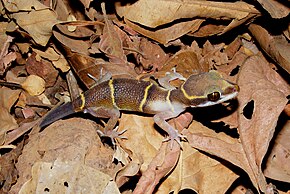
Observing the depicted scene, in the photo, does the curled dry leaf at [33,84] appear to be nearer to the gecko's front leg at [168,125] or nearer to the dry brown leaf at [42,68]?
the dry brown leaf at [42,68]

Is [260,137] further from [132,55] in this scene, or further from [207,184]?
[132,55]

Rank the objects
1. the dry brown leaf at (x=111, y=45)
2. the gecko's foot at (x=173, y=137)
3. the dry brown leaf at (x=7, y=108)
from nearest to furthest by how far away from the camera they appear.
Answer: the gecko's foot at (x=173, y=137)
the dry brown leaf at (x=111, y=45)
the dry brown leaf at (x=7, y=108)

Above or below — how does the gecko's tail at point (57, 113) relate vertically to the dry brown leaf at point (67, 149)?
above

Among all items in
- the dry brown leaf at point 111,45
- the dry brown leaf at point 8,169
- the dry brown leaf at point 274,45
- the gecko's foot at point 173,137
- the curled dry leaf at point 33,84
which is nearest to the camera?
the gecko's foot at point 173,137

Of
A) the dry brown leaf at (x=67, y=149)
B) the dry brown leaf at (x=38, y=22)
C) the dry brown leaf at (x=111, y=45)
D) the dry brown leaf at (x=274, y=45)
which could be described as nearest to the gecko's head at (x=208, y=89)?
the dry brown leaf at (x=274, y=45)

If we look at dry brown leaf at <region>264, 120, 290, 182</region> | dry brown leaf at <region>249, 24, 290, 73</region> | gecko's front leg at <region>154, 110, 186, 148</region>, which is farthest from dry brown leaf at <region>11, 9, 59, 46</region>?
dry brown leaf at <region>264, 120, 290, 182</region>

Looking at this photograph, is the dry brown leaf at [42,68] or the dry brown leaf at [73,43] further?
the dry brown leaf at [42,68]
